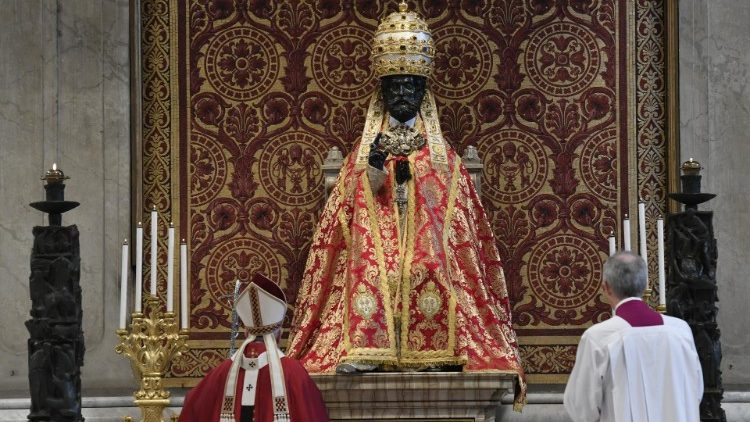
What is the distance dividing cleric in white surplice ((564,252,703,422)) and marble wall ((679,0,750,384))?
2552 millimetres

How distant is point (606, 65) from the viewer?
8.68 m

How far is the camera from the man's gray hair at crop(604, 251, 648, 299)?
596 centimetres

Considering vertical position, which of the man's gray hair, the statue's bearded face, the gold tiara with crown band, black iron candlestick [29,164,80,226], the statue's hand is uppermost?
the gold tiara with crown band

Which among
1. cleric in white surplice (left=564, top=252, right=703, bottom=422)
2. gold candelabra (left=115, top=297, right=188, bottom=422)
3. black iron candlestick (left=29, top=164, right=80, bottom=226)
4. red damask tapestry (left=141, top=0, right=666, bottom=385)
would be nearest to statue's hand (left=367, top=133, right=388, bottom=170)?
red damask tapestry (left=141, top=0, right=666, bottom=385)

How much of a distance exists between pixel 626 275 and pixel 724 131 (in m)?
2.82

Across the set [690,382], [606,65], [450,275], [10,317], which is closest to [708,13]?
[606,65]

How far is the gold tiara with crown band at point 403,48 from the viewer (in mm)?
8000

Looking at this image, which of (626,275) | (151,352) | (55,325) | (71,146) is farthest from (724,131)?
(55,325)

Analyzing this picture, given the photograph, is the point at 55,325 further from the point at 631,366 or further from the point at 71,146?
the point at 631,366

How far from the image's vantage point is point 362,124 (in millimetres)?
8648

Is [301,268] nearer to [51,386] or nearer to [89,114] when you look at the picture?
[89,114]

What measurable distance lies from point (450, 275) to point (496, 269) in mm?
337

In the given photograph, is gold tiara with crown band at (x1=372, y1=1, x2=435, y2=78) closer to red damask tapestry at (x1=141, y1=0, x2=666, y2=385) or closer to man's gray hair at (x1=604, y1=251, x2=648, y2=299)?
red damask tapestry at (x1=141, y1=0, x2=666, y2=385)

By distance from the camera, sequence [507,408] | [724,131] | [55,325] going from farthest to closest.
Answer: [724,131]
[507,408]
[55,325]
